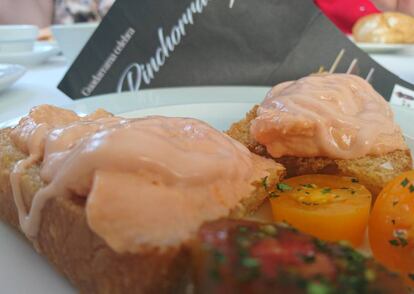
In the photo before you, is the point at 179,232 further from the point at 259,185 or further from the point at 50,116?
the point at 50,116

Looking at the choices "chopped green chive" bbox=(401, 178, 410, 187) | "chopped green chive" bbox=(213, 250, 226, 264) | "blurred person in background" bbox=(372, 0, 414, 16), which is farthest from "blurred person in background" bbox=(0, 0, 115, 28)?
"chopped green chive" bbox=(213, 250, 226, 264)

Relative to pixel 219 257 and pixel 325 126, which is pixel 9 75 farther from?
pixel 219 257

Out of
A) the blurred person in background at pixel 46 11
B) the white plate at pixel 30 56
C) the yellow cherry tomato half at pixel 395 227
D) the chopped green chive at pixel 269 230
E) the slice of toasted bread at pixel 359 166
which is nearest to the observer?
the chopped green chive at pixel 269 230

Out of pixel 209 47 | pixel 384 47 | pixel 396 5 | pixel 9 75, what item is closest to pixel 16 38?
pixel 9 75

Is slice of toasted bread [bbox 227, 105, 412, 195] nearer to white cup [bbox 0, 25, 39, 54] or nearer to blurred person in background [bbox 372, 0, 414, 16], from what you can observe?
white cup [bbox 0, 25, 39, 54]

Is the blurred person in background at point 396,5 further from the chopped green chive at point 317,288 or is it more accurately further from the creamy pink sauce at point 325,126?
the chopped green chive at point 317,288

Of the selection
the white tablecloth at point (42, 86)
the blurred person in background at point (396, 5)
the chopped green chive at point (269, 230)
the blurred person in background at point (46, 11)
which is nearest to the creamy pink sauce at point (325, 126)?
the chopped green chive at point (269, 230)

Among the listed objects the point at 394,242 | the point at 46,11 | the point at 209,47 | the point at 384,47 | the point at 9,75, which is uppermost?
the point at 394,242
